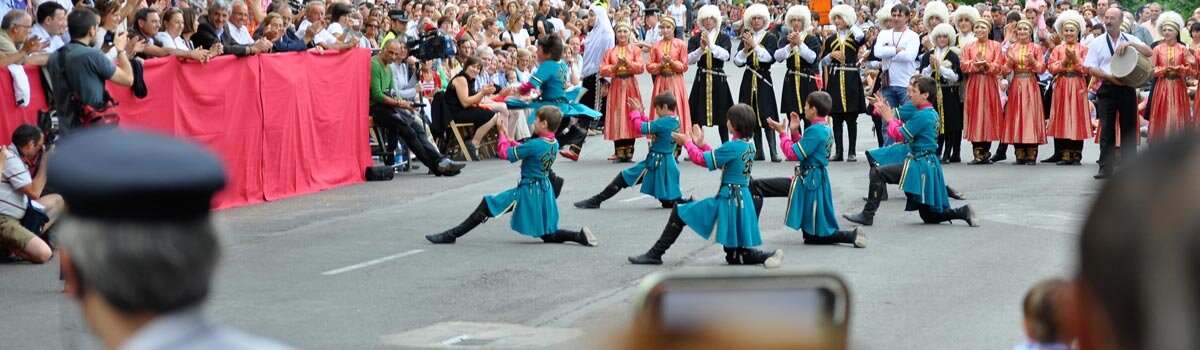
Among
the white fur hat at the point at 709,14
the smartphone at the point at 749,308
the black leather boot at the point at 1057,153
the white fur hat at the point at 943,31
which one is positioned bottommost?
the black leather boot at the point at 1057,153

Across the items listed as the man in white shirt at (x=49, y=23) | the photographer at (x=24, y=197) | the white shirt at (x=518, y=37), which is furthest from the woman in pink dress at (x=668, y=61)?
the photographer at (x=24, y=197)

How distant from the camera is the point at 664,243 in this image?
35.2 ft

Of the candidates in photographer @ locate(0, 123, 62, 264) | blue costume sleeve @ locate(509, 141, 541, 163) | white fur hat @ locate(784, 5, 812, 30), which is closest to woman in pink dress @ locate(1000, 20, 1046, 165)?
white fur hat @ locate(784, 5, 812, 30)

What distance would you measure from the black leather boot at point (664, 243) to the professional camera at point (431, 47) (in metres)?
7.84

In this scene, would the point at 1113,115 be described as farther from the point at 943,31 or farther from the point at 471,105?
the point at 471,105

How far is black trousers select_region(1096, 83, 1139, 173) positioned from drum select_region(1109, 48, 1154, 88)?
226 millimetres

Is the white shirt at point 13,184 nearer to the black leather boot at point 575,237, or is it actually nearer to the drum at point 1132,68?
the black leather boot at point 575,237

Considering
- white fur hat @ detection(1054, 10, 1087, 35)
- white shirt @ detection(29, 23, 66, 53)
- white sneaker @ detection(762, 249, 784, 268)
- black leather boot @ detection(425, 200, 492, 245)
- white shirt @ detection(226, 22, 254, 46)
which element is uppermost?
white shirt @ detection(29, 23, 66, 53)

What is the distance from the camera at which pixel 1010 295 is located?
941 cm

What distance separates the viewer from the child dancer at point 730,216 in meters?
10.5

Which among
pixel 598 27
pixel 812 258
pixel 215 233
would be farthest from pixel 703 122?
pixel 215 233

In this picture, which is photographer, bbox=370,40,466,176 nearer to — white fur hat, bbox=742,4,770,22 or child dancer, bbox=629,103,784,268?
white fur hat, bbox=742,4,770,22

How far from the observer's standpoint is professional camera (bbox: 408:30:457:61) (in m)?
18.1

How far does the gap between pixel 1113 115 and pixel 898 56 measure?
102 inches
